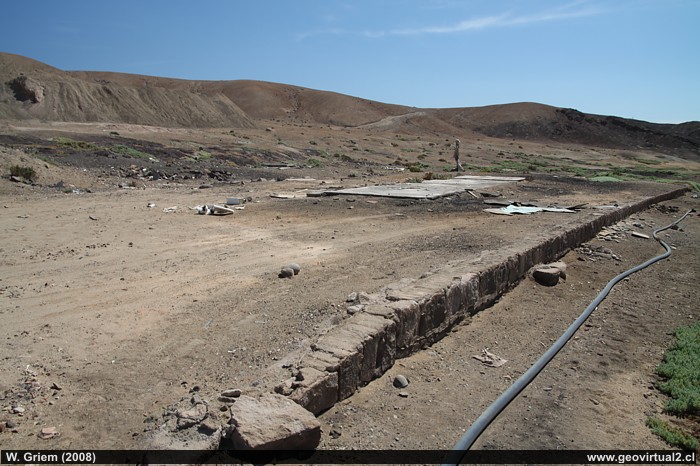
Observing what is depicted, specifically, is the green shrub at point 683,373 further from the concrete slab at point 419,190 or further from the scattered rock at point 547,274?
the concrete slab at point 419,190

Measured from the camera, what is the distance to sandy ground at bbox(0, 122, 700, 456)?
3.55m

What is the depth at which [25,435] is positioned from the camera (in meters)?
3.02

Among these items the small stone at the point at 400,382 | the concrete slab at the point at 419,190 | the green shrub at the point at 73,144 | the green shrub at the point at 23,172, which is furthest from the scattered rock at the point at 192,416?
the green shrub at the point at 73,144

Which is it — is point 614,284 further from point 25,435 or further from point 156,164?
Answer: point 156,164

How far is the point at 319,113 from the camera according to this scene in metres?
Result: 75.8

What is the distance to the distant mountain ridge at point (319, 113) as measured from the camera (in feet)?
127

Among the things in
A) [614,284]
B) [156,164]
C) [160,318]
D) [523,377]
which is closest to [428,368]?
[523,377]

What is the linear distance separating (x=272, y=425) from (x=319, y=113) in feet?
247

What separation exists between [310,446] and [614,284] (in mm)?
6225

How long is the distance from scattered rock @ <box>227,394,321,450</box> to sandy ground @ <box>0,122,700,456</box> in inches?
9.7

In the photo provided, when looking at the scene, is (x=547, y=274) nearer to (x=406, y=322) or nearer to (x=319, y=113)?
(x=406, y=322)

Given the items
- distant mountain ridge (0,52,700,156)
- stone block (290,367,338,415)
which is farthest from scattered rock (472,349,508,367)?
distant mountain ridge (0,52,700,156)

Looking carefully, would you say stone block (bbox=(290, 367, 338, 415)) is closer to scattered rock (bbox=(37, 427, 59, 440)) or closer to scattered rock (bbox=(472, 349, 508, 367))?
scattered rock (bbox=(37, 427, 59, 440))

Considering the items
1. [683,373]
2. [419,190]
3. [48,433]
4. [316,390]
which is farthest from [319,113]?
[48,433]
